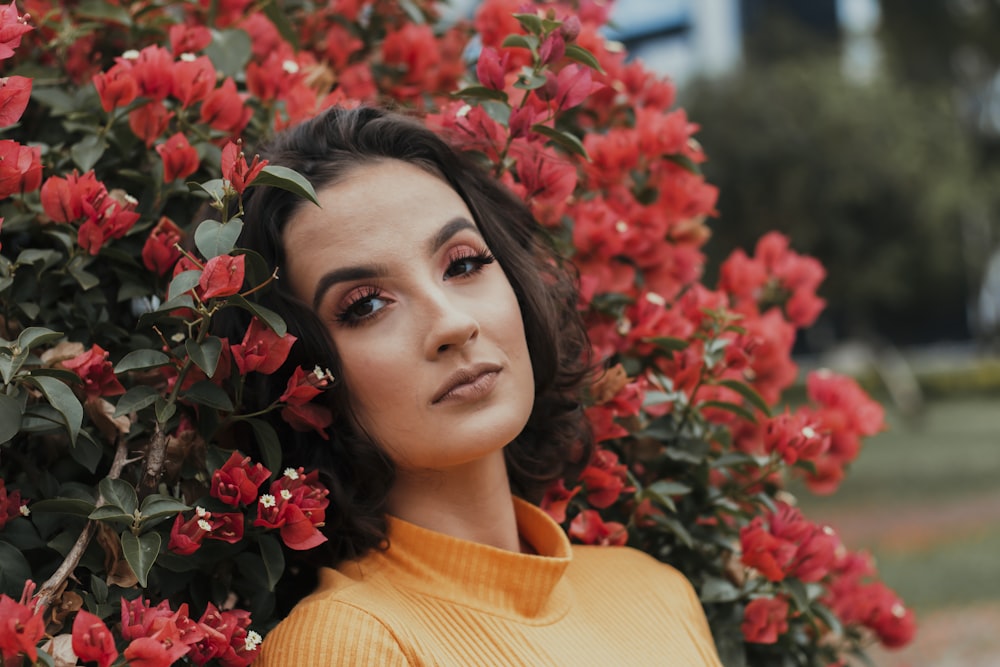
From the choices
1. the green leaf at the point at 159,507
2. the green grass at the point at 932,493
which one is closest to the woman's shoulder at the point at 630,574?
the green leaf at the point at 159,507

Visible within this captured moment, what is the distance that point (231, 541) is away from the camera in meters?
Result: 1.44

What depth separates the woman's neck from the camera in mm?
1658

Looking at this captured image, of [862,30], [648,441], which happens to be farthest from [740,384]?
[862,30]

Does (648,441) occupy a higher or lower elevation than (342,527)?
lower

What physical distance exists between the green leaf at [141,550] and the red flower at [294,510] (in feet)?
0.42

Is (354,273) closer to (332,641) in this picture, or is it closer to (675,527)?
(332,641)

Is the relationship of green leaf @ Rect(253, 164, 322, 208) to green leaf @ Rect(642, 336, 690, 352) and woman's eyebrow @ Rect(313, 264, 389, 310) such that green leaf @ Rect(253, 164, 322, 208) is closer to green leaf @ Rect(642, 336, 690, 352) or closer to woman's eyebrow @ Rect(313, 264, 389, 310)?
woman's eyebrow @ Rect(313, 264, 389, 310)

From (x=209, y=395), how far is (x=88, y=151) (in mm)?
494

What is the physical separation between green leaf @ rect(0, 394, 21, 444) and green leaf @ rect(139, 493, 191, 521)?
0.17 meters

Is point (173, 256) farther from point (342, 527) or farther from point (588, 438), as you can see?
point (588, 438)

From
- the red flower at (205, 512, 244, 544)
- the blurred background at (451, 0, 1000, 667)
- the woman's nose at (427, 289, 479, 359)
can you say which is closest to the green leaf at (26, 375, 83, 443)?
the red flower at (205, 512, 244, 544)

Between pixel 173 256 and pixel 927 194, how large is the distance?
46.8ft

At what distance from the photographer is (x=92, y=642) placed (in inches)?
48.9

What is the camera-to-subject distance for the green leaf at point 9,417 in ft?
4.32
